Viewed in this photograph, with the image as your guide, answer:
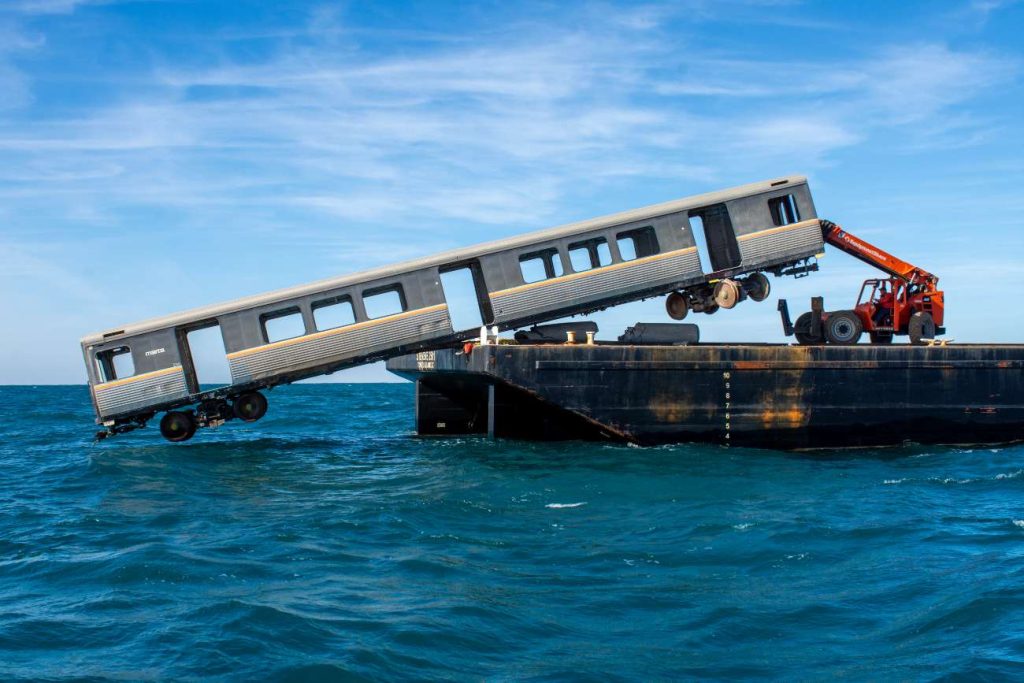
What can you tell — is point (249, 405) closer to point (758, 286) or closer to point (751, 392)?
point (751, 392)

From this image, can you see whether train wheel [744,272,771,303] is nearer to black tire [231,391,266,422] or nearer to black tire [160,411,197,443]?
black tire [231,391,266,422]

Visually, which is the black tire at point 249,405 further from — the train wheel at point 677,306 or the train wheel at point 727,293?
the train wheel at point 727,293

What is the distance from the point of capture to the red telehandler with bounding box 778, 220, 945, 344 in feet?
71.1

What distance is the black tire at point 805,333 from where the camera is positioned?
2189 centimetres

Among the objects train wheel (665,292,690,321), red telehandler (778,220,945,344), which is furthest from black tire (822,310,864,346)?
train wheel (665,292,690,321)

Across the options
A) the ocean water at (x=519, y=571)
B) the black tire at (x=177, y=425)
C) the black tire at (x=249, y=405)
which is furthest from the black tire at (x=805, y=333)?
the black tire at (x=177, y=425)

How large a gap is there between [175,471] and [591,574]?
34.3 ft

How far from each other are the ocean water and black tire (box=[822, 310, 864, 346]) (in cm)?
474

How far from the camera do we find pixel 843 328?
21641mm

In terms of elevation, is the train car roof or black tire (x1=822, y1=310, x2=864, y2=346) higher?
the train car roof

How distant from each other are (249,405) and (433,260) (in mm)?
5372

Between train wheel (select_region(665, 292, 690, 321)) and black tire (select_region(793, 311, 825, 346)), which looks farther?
black tire (select_region(793, 311, 825, 346))

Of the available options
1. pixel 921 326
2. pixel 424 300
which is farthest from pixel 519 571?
pixel 921 326

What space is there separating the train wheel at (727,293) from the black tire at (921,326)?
4.95m
